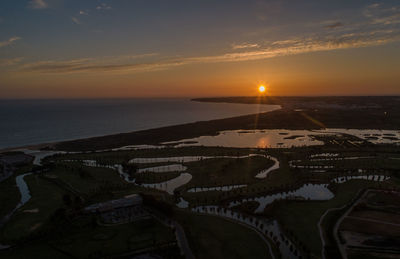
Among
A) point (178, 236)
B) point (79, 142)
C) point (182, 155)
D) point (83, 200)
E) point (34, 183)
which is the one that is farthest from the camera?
point (79, 142)

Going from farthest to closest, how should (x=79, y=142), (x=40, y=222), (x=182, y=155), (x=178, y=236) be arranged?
(x=79, y=142)
(x=182, y=155)
(x=40, y=222)
(x=178, y=236)

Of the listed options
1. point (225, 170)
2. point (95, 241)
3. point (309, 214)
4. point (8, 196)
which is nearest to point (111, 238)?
point (95, 241)

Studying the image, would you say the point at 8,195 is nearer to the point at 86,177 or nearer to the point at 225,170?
the point at 86,177

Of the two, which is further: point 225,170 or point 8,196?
point 225,170

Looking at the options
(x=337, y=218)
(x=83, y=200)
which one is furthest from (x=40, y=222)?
(x=337, y=218)

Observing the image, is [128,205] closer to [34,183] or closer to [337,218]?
[34,183]

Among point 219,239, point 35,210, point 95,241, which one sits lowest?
point 35,210

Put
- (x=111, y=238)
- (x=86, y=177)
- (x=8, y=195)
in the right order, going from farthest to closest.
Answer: (x=86, y=177)
(x=8, y=195)
(x=111, y=238)

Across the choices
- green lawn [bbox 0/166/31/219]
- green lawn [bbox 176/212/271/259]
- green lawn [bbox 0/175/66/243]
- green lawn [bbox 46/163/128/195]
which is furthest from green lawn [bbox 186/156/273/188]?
green lawn [bbox 0/166/31/219]
